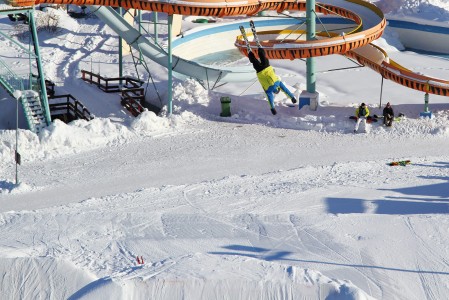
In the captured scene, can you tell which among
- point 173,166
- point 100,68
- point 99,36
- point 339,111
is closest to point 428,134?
point 339,111

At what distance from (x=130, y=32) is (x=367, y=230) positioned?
13643mm

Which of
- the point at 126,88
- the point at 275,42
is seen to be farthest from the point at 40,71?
the point at 275,42

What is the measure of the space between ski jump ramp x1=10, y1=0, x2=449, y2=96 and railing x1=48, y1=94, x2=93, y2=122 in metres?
2.77

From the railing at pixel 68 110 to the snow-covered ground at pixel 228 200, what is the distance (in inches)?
22.1

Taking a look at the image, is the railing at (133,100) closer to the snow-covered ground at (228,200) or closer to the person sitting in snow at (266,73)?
the snow-covered ground at (228,200)

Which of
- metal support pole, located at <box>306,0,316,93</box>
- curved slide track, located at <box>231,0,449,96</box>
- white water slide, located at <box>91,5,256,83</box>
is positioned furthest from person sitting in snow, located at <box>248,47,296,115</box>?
white water slide, located at <box>91,5,256,83</box>

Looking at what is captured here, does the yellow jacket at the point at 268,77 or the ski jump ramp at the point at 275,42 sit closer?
the yellow jacket at the point at 268,77

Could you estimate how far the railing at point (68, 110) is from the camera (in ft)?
94.2

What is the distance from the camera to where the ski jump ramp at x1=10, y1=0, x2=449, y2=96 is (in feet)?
90.2

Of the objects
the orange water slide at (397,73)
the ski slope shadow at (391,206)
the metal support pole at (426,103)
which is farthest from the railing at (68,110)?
the ski slope shadow at (391,206)

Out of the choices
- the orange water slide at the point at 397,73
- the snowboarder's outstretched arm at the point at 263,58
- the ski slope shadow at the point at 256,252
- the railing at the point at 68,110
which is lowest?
the ski slope shadow at the point at 256,252

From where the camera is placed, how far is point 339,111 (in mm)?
28656

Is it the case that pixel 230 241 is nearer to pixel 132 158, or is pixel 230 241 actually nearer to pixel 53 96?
pixel 132 158

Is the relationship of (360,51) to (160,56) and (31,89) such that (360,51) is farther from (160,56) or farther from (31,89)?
(31,89)
